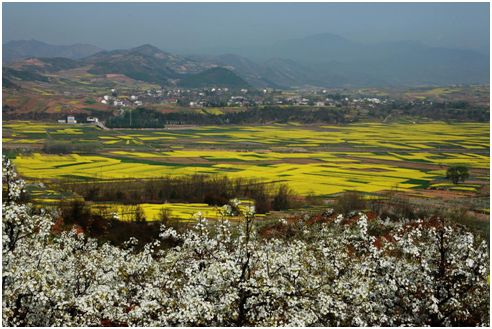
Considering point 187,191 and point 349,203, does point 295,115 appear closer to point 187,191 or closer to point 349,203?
point 187,191

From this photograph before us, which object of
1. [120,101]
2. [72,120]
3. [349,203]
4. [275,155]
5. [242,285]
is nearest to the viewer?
[242,285]

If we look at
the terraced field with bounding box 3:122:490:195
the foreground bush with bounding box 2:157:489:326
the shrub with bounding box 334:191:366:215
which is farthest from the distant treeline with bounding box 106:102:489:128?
the foreground bush with bounding box 2:157:489:326

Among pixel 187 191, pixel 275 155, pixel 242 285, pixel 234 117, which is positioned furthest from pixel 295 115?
pixel 242 285

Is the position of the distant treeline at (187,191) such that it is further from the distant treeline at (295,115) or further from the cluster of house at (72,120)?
the cluster of house at (72,120)

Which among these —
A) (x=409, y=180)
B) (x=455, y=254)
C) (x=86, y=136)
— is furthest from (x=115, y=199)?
(x=86, y=136)

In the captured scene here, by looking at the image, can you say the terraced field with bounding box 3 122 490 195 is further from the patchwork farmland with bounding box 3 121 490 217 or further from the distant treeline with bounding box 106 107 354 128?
the distant treeline with bounding box 106 107 354 128

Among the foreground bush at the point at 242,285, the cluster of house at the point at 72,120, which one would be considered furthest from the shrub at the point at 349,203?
the cluster of house at the point at 72,120
